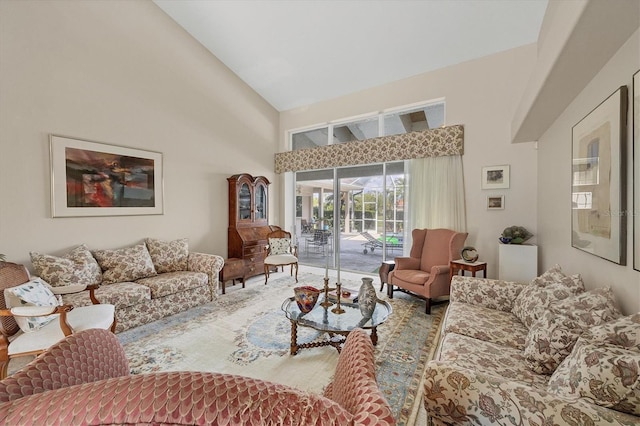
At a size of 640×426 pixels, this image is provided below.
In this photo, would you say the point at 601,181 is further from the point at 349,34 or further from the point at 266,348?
the point at 349,34

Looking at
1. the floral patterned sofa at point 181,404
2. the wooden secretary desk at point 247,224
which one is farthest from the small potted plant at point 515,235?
the wooden secretary desk at point 247,224

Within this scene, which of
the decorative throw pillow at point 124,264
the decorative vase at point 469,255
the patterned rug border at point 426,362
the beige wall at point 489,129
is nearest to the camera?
the patterned rug border at point 426,362

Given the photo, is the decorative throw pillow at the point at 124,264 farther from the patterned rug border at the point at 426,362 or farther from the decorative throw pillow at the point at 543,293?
the decorative throw pillow at the point at 543,293

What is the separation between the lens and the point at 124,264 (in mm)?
3355

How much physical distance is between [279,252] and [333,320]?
2.87 m

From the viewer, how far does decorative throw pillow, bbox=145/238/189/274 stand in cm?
380

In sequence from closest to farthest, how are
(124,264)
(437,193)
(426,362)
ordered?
(426,362) < (124,264) < (437,193)

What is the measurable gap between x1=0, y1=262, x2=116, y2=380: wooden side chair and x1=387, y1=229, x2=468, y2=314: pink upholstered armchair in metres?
3.37

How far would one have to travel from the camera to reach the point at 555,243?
2916 mm

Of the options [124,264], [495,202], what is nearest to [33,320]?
[124,264]

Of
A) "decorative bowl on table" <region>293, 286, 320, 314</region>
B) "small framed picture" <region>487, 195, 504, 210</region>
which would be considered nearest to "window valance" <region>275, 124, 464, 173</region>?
"small framed picture" <region>487, 195, 504, 210</region>

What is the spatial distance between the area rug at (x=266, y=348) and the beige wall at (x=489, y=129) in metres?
1.58

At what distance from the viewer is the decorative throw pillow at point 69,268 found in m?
2.79

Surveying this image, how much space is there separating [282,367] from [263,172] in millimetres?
4394
